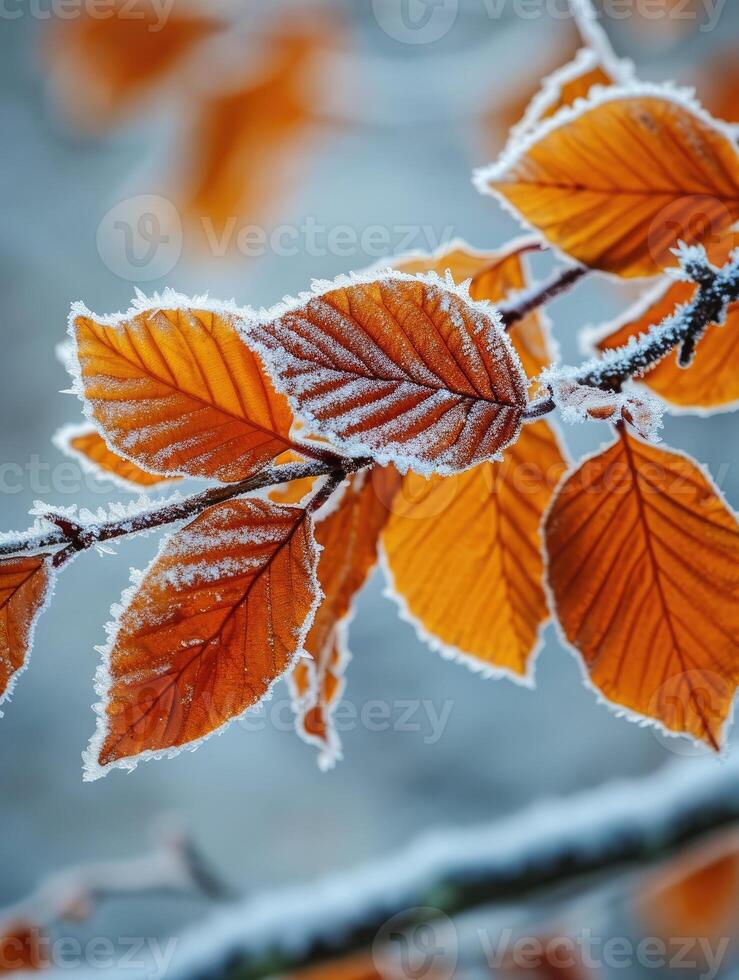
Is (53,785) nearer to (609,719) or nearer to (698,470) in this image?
(609,719)

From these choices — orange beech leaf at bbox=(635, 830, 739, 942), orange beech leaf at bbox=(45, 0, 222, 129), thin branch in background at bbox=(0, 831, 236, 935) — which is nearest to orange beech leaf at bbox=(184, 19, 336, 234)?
orange beech leaf at bbox=(45, 0, 222, 129)

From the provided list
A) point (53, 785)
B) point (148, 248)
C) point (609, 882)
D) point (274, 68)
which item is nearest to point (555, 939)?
point (609, 882)

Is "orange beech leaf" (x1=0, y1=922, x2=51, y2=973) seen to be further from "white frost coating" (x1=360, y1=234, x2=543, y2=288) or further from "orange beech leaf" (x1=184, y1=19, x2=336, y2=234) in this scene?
"orange beech leaf" (x1=184, y1=19, x2=336, y2=234)
